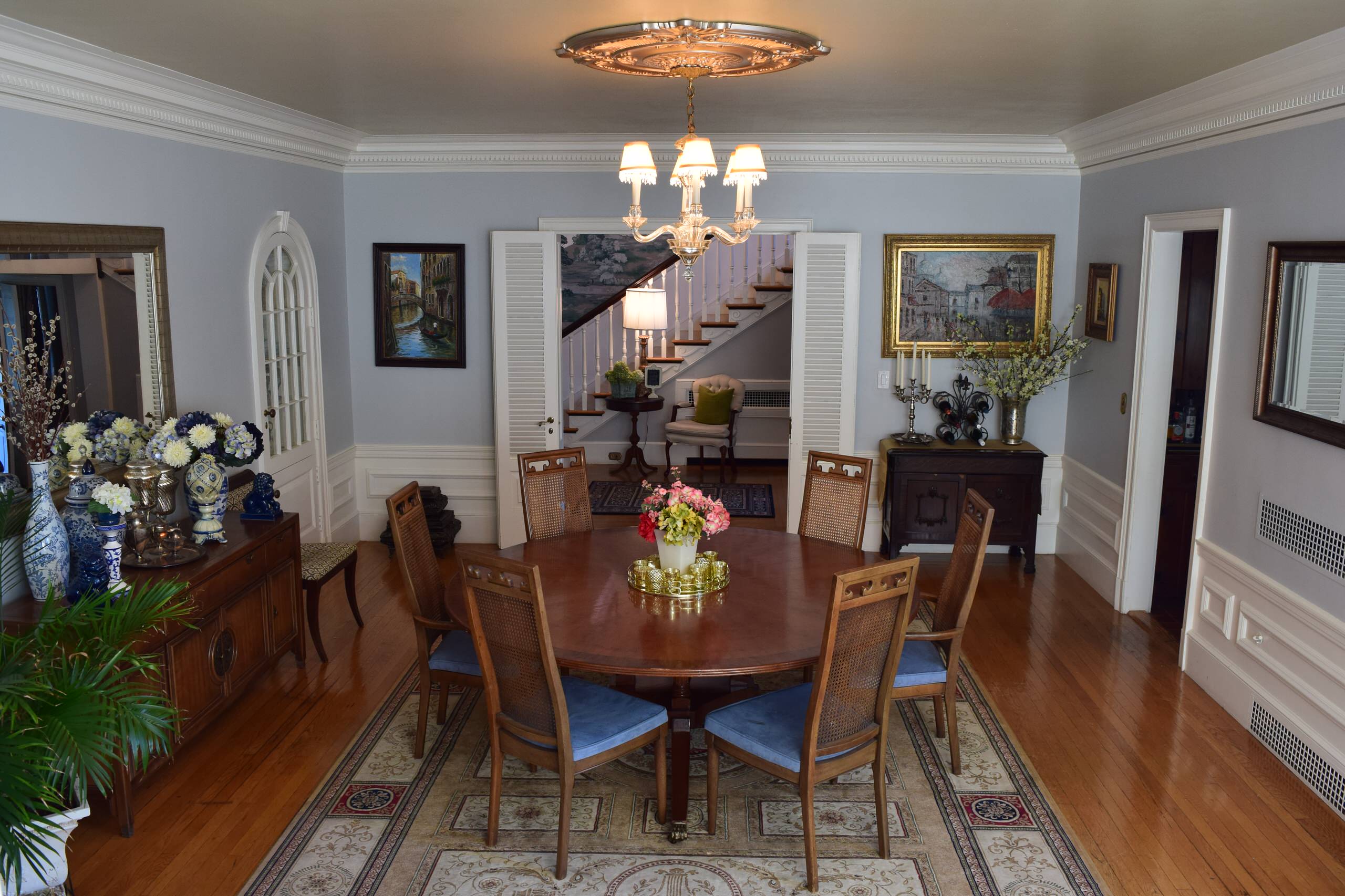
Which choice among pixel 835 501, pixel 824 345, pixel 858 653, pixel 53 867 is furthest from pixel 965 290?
pixel 53 867

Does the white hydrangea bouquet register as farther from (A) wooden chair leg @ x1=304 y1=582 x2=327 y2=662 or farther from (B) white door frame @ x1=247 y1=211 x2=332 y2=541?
(B) white door frame @ x1=247 y1=211 x2=332 y2=541

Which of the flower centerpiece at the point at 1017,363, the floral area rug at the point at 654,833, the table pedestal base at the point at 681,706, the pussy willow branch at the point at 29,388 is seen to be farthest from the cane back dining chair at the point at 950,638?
the pussy willow branch at the point at 29,388

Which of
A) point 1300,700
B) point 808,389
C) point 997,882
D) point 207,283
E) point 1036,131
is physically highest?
point 1036,131

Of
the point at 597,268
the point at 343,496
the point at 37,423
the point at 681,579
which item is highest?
the point at 597,268

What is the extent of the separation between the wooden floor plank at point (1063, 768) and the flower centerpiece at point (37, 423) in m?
0.86

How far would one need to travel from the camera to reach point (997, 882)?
317cm

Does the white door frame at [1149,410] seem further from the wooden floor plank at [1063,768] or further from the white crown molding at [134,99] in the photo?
the white crown molding at [134,99]

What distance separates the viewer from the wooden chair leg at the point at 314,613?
478cm

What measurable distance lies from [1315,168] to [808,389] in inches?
123

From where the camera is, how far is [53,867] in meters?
2.92

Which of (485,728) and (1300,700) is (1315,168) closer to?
(1300,700)

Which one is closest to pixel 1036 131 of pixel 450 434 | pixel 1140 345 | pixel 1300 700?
pixel 1140 345

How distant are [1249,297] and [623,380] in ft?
17.7

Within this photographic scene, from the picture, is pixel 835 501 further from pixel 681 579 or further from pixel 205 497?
pixel 205 497
